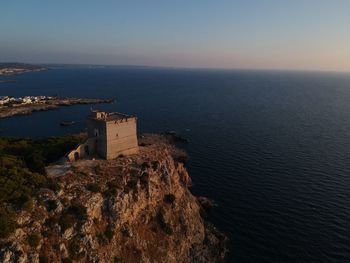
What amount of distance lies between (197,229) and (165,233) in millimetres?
6955

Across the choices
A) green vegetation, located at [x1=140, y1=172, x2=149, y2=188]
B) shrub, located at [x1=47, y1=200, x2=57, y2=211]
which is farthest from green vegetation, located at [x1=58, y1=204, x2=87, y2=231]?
green vegetation, located at [x1=140, y1=172, x2=149, y2=188]

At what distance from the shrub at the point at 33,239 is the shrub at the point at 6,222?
2.09 m

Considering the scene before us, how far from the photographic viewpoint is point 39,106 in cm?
17138

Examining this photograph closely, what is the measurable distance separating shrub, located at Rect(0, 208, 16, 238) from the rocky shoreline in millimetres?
128348

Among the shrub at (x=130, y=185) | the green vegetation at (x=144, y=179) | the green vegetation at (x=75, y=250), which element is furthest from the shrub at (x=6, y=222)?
the green vegetation at (x=144, y=179)

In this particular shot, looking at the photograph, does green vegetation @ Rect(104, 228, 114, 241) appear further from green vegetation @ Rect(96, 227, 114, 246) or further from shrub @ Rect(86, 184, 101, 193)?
shrub @ Rect(86, 184, 101, 193)

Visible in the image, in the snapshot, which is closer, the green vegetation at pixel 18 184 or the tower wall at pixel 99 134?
the green vegetation at pixel 18 184

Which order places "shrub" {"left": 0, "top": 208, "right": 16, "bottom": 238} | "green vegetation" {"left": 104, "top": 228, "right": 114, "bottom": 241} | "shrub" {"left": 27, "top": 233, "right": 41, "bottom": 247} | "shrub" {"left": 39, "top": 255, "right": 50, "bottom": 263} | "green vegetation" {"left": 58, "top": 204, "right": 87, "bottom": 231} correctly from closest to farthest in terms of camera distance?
"shrub" {"left": 0, "top": 208, "right": 16, "bottom": 238} < "shrub" {"left": 39, "top": 255, "right": 50, "bottom": 263} < "shrub" {"left": 27, "top": 233, "right": 41, "bottom": 247} < "green vegetation" {"left": 58, "top": 204, "right": 87, "bottom": 231} < "green vegetation" {"left": 104, "top": 228, "right": 114, "bottom": 241}

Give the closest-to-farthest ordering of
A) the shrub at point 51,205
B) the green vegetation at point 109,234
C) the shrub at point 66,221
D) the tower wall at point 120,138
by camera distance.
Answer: the shrub at point 66,221 < the shrub at point 51,205 < the green vegetation at point 109,234 < the tower wall at point 120,138

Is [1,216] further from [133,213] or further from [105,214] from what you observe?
[133,213]

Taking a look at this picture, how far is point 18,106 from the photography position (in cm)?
16638

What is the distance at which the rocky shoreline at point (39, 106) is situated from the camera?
154 metres

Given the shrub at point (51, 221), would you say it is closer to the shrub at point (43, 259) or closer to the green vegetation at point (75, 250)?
the green vegetation at point (75, 250)

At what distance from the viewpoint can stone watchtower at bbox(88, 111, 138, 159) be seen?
52844 mm
